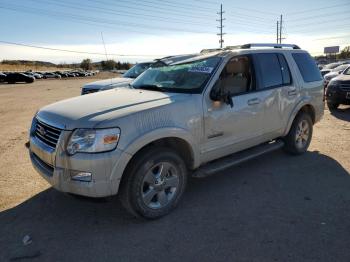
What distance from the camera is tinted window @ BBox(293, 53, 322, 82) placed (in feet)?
19.3

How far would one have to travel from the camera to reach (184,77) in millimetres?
4465

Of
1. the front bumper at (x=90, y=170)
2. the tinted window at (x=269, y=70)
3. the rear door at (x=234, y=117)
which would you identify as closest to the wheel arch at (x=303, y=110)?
the tinted window at (x=269, y=70)

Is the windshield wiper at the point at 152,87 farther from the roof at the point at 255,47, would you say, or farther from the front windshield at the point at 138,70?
the front windshield at the point at 138,70

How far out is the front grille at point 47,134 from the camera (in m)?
3.54

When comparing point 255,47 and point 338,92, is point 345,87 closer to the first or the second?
point 338,92

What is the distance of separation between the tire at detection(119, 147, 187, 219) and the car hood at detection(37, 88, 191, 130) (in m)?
0.52

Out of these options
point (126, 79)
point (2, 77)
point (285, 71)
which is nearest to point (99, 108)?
point (285, 71)

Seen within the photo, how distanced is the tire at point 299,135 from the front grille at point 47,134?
3992 mm

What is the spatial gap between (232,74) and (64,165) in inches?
99.6

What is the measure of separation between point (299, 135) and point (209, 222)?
3.08m

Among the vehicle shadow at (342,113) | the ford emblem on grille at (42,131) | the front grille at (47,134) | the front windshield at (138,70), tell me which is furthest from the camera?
the front windshield at (138,70)

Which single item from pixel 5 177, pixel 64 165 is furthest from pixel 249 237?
pixel 5 177

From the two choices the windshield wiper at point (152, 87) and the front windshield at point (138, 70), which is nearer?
the windshield wiper at point (152, 87)

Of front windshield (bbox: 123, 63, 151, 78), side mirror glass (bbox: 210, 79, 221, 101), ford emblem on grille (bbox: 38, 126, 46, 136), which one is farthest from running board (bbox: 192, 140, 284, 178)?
front windshield (bbox: 123, 63, 151, 78)
